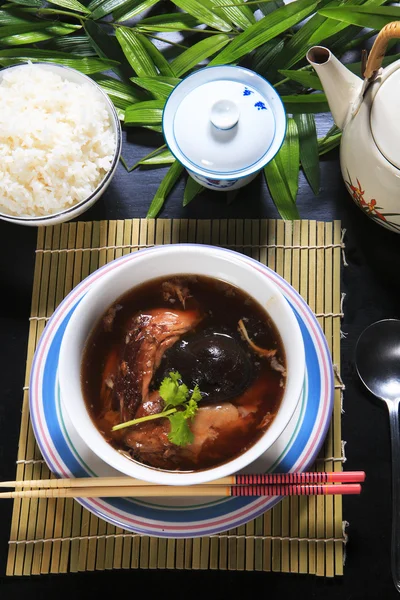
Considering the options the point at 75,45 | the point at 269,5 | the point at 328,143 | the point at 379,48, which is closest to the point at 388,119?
the point at 379,48

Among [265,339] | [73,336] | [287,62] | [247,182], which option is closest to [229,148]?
[247,182]

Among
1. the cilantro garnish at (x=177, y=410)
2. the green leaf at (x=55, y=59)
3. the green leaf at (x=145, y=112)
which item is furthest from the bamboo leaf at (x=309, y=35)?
the cilantro garnish at (x=177, y=410)

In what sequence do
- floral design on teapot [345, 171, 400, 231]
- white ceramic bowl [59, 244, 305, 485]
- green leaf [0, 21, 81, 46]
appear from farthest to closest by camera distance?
green leaf [0, 21, 81, 46]
floral design on teapot [345, 171, 400, 231]
white ceramic bowl [59, 244, 305, 485]

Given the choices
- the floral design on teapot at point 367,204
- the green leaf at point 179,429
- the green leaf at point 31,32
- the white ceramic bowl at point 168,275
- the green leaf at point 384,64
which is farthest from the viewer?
the green leaf at point 31,32

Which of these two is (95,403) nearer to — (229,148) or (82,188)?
(82,188)

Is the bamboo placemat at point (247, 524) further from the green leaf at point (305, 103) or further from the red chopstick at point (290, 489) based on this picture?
the green leaf at point (305, 103)

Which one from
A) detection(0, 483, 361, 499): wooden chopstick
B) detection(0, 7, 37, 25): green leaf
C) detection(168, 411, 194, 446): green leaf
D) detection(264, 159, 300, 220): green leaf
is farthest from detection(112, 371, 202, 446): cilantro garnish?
detection(0, 7, 37, 25): green leaf

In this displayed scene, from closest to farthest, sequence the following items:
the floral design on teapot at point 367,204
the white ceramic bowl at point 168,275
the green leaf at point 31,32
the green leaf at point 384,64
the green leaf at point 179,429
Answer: the white ceramic bowl at point 168,275 → the green leaf at point 179,429 → the floral design on teapot at point 367,204 → the green leaf at point 384,64 → the green leaf at point 31,32

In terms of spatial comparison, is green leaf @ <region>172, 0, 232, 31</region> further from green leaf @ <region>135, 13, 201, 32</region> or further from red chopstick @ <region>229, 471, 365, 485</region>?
red chopstick @ <region>229, 471, 365, 485</region>
